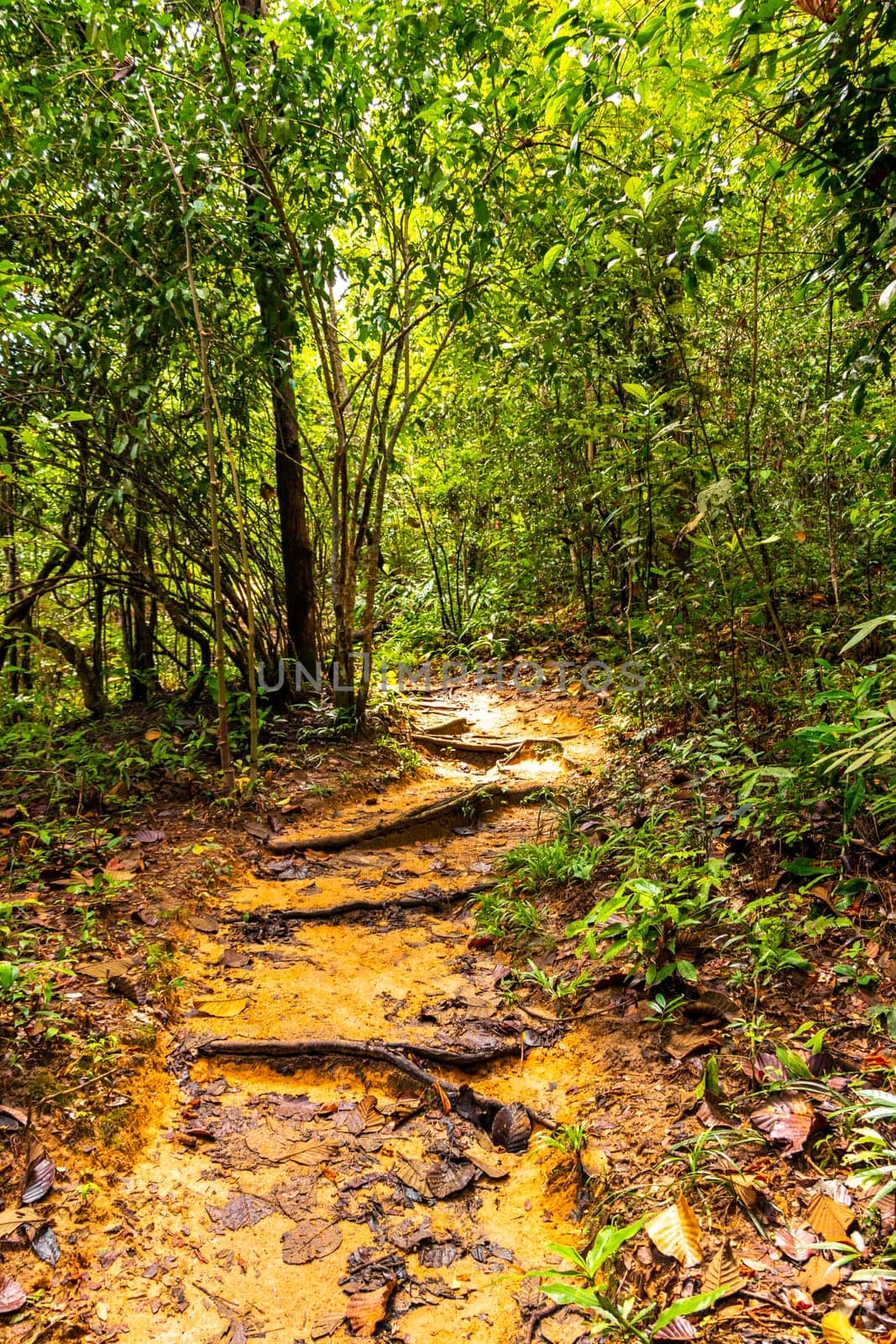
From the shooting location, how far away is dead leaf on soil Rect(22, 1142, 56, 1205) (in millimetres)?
2016

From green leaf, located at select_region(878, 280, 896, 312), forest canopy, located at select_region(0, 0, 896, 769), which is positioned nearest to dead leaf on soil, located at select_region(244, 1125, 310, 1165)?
forest canopy, located at select_region(0, 0, 896, 769)

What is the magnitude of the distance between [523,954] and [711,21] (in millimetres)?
7375

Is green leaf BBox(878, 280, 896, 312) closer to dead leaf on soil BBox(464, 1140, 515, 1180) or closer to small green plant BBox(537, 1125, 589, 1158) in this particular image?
small green plant BBox(537, 1125, 589, 1158)

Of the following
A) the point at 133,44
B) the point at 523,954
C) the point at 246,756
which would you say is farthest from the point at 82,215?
the point at 523,954

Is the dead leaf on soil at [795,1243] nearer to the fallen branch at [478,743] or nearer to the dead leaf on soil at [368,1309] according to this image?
the dead leaf on soil at [368,1309]

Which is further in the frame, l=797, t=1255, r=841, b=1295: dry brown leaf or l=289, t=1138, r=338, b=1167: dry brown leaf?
l=289, t=1138, r=338, b=1167: dry brown leaf

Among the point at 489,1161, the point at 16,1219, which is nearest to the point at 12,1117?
the point at 16,1219

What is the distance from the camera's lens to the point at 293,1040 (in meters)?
2.90

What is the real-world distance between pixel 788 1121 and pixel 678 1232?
429mm

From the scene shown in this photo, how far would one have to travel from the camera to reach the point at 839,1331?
1.43m

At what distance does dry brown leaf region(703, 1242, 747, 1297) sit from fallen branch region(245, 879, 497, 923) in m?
2.60

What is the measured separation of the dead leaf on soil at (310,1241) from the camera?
2.05 m

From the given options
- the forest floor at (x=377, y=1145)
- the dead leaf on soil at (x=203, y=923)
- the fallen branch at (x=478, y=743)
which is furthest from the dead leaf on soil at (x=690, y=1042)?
the fallen branch at (x=478, y=743)

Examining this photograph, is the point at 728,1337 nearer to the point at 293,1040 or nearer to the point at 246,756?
the point at 293,1040
